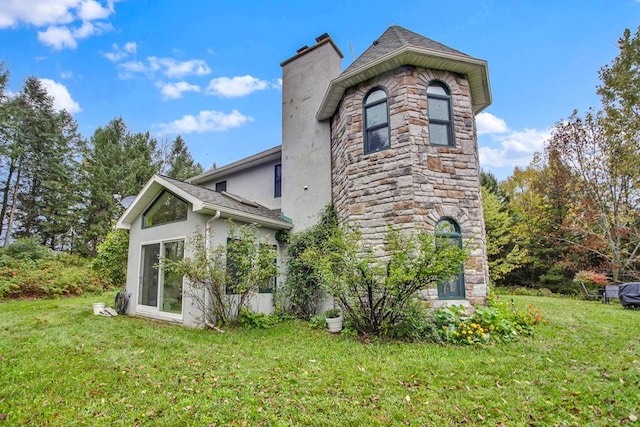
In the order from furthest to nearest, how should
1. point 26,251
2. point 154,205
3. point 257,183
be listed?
1. point 26,251
2. point 257,183
3. point 154,205

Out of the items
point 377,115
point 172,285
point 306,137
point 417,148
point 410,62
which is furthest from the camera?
point 306,137

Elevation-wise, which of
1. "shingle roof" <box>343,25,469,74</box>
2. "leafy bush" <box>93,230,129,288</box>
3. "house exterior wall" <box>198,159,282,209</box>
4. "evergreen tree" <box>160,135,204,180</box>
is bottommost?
"leafy bush" <box>93,230,129,288</box>

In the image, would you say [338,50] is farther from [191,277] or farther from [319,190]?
[191,277]

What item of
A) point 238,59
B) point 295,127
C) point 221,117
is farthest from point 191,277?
point 221,117

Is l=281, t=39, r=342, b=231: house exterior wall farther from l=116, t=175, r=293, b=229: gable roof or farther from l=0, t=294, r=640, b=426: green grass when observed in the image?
l=0, t=294, r=640, b=426: green grass

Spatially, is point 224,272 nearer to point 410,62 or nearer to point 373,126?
point 373,126

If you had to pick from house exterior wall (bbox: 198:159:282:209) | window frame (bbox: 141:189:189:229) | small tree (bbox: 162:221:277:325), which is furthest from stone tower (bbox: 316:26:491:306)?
window frame (bbox: 141:189:189:229)

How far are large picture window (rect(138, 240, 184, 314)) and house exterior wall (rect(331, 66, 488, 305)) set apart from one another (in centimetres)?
459

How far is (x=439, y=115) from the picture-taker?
24.2ft

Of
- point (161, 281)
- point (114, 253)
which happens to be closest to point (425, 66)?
point (161, 281)

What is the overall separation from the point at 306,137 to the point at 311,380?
755 cm

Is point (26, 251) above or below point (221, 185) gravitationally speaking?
below

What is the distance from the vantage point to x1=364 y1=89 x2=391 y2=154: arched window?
24.5 feet

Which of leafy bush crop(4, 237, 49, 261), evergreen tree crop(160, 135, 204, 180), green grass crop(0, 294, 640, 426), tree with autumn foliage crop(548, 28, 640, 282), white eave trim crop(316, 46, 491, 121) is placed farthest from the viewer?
evergreen tree crop(160, 135, 204, 180)
